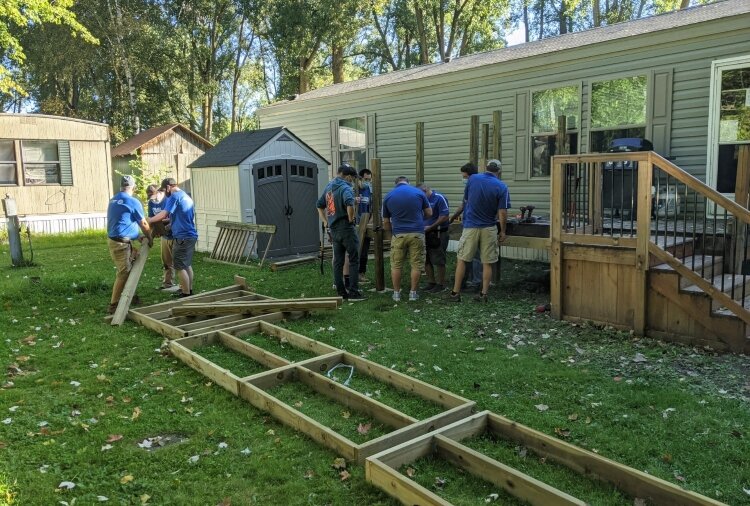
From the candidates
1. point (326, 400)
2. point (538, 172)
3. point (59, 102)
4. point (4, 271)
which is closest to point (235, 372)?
point (326, 400)

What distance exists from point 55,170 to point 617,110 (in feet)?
58.0

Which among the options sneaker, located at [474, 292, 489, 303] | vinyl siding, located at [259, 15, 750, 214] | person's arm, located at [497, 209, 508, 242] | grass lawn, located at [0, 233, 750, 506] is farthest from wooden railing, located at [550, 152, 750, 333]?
vinyl siding, located at [259, 15, 750, 214]

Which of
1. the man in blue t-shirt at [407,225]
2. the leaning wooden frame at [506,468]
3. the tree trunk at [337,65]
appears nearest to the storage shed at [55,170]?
the man in blue t-shirt at [407,225]

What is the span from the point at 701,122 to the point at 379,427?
759cm

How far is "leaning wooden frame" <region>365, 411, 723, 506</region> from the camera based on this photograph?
2992 mm

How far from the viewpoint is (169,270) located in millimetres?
9781

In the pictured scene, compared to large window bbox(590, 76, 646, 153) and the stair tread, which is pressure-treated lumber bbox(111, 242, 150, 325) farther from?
large window bbox(590, 76, 646, 153)

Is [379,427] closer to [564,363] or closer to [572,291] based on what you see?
[564,363]

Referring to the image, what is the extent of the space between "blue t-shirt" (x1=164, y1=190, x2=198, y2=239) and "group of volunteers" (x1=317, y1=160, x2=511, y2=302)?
1.96m

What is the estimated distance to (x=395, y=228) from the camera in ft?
27.5

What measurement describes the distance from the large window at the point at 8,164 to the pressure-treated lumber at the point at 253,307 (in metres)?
14.6

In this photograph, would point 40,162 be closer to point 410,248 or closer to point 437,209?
point 437,209

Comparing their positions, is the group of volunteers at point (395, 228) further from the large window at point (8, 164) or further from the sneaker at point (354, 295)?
the large window at point (8, 164)

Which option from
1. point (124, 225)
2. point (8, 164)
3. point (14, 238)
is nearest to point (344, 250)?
point (124, 225)
